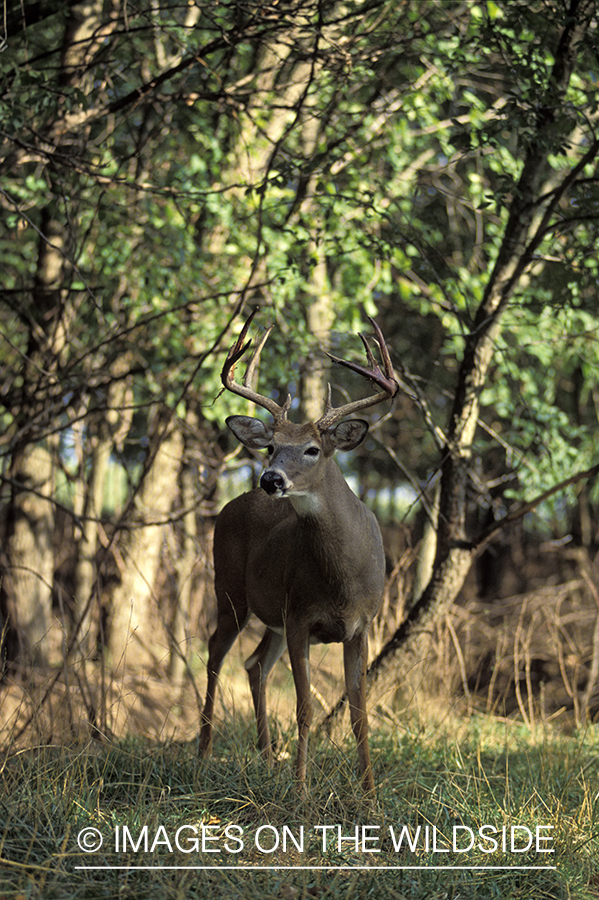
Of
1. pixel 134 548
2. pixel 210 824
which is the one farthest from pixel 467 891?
pixel 134 548

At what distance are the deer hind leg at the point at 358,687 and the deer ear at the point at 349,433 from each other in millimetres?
953

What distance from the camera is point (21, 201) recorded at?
8.16m

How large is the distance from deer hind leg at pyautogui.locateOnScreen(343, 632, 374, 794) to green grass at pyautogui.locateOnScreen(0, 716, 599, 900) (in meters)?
0.14

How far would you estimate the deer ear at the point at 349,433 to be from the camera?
4.04m

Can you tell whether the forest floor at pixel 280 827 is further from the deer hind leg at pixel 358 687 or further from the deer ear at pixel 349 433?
the deer ear at pixel 349 433

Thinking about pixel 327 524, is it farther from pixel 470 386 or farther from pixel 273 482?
pixel 470 386

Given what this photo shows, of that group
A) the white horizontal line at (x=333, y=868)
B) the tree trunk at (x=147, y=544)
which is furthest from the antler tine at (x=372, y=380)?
the tree trunk at (x=147, y=544)

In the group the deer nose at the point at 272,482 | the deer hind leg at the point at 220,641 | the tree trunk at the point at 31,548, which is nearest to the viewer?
the deer nose at the point at 272,482

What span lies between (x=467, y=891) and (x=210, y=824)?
3.64ft

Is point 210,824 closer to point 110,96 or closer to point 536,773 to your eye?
point 536,773

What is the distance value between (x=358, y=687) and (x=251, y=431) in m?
Answer: 1.39

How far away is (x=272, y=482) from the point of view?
12.1 ft

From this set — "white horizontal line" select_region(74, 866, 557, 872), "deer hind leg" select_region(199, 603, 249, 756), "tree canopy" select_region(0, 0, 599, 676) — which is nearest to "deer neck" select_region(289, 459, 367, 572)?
"deer hind leg" select_region(199, 603, 249, 756)

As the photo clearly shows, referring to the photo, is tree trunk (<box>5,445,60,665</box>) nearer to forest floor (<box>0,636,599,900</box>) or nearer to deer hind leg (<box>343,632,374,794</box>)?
forest floor (<box>0,636,599,900</box>)
